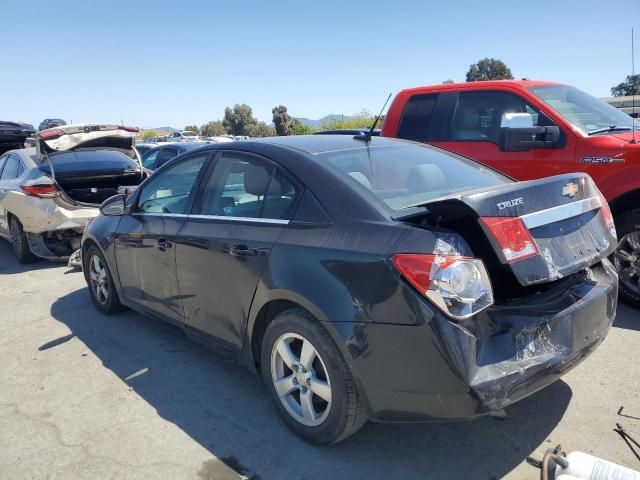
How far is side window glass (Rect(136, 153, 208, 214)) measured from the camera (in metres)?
3.82

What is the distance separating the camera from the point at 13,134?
43.9ft

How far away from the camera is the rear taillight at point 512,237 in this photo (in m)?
2.33

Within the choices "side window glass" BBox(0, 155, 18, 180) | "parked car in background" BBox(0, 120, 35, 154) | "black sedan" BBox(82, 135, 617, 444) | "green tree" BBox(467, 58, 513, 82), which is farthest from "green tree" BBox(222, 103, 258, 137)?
"black sedan" BBox(82, 135, 617, 444)

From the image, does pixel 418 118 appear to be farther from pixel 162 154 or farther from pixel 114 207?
pixel 162 154

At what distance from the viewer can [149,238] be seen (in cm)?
402

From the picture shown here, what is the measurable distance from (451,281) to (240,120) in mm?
70794

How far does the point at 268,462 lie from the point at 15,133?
44.7 feet

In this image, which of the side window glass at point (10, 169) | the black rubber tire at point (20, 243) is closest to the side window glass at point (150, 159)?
the side window glass at point (10, 169)

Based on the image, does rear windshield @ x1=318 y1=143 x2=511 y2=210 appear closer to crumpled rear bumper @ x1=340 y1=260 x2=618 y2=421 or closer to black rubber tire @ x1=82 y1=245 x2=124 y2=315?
crumpled rear bumper @ x1=340 y1=260 x2=618 y2=421

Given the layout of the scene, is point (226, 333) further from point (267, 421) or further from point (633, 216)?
point (633, 216)

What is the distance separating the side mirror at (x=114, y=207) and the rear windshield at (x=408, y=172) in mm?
2333

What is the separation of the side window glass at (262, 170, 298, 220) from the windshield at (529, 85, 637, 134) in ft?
10.8

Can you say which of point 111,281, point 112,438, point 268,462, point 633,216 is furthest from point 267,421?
point 633,216

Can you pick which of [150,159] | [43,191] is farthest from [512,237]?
[150,159]
